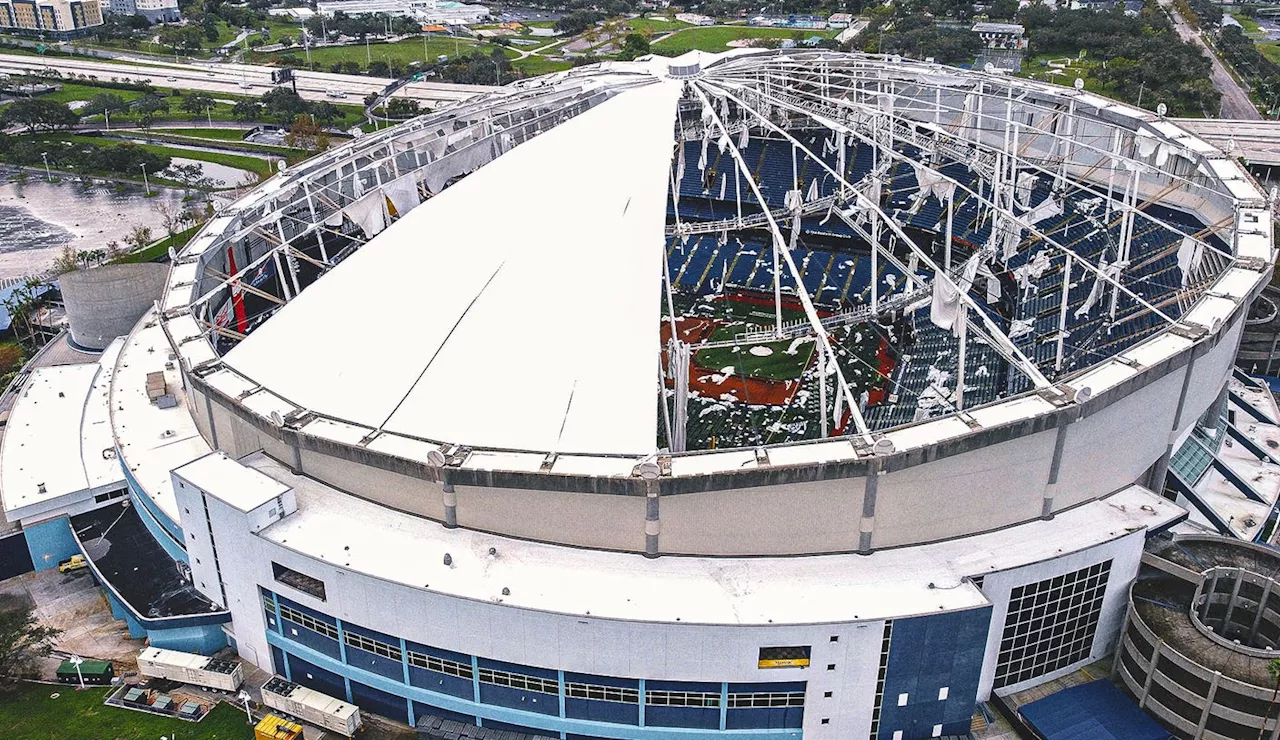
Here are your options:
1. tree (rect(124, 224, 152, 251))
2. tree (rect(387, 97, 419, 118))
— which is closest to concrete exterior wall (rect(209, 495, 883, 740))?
tree (rect(124, 224, 152, 251))

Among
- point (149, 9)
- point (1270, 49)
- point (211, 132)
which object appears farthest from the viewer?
point (149, 9)

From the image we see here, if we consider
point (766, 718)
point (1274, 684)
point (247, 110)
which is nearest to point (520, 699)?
point (766, 718)

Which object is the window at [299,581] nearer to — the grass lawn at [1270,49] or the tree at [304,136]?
the tree at [304,136]

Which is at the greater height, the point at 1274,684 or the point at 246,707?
the point at 1274,684

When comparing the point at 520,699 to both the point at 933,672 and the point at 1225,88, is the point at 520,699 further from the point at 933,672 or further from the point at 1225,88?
the point at 1225,88

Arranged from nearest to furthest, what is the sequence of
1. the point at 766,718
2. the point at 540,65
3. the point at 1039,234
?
the point at 766,718 < the point at 1039,234 < the point at 540,65

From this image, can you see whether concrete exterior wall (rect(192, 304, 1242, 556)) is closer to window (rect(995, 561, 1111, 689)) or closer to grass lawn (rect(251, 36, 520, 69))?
window (rect(995, 561, 1111, 689))

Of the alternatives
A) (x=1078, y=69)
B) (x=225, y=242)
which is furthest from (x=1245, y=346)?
(x=1078, y=69)

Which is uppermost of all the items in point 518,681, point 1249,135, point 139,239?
point 1249,135
